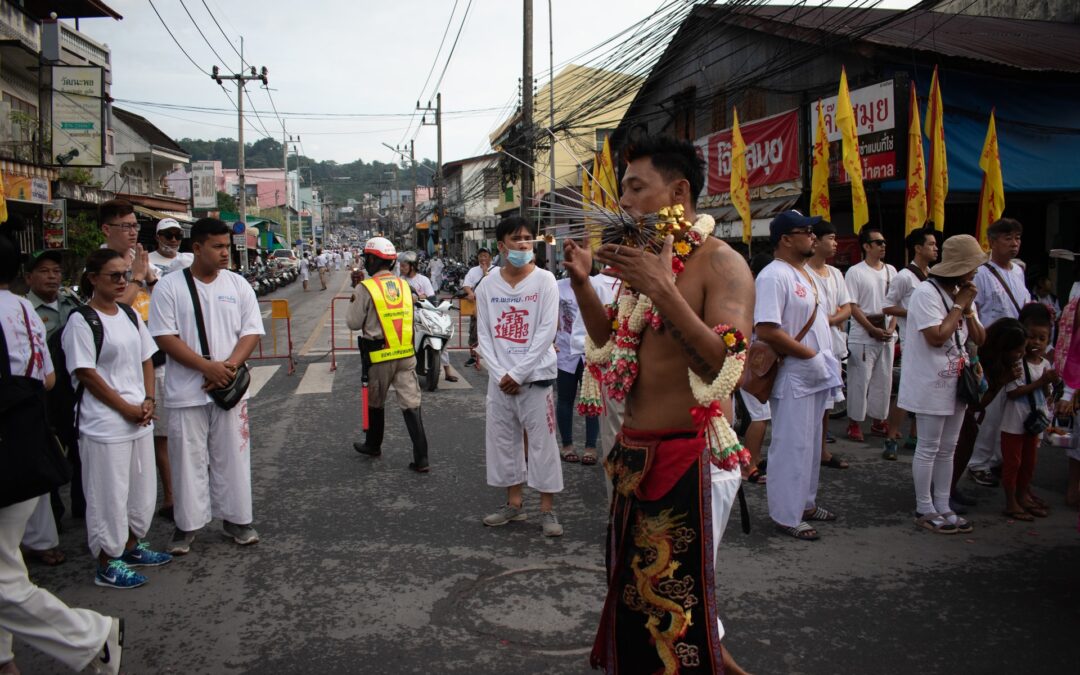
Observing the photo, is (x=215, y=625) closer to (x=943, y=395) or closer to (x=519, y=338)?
(x=519, y=338)

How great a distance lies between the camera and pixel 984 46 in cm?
1192

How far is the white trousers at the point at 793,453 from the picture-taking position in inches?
193

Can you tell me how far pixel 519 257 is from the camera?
506 cm

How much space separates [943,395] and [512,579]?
2966 mm

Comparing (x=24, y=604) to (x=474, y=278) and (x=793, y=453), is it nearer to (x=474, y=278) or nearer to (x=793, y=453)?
(x=793, y=453)

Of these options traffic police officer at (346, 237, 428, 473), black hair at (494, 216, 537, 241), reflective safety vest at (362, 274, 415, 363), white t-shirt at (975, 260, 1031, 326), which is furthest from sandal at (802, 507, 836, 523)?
reflective safety vest at (362, 274, 415, 363)

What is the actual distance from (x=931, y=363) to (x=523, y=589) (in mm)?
2975

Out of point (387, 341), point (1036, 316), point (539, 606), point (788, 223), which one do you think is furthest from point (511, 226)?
point (1036, 316)

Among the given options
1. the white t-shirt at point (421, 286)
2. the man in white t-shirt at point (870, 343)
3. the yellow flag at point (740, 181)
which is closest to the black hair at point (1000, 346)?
the man in white t-shirt at point (870, 343)

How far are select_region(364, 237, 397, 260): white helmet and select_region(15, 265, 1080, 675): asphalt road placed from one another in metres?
1.93

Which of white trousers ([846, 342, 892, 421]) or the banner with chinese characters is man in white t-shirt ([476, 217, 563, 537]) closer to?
white trousers ([846, 342, 892, 421])

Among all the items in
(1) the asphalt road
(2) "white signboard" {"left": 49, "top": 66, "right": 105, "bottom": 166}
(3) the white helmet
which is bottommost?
(1) the asphalt road

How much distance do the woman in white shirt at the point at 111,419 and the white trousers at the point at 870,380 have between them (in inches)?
244

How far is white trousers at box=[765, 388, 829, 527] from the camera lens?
4895 millimetres
